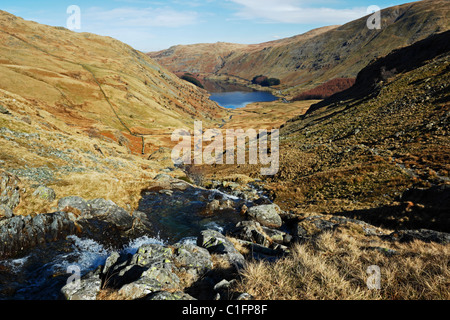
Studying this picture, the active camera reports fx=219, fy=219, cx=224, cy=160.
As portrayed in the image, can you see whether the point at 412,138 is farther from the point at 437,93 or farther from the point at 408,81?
the point at 408,81

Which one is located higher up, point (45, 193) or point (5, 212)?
point (45, 193)

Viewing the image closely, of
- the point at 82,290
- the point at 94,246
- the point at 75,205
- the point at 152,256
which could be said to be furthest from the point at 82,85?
the point at 82,290

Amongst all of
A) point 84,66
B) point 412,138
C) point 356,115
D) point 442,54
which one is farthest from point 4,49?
point 442,54

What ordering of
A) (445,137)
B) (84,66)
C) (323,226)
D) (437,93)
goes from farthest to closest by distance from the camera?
(84,66) < (437,93) < (445,137) < (323,226)

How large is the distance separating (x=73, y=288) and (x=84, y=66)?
516ft

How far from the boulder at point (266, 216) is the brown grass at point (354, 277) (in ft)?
40.8

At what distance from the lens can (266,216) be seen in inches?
884

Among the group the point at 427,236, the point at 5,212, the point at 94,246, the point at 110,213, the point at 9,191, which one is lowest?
the point at 94,246

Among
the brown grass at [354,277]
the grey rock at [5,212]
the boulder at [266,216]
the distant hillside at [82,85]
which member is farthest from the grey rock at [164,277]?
the distant hillside at [82,85]

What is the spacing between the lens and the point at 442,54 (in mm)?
53375

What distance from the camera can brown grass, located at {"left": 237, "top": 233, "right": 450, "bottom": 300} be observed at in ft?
21.9

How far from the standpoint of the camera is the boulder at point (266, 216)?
21750 mm

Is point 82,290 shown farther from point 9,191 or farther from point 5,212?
point 9,191

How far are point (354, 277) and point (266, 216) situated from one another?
583 inches
